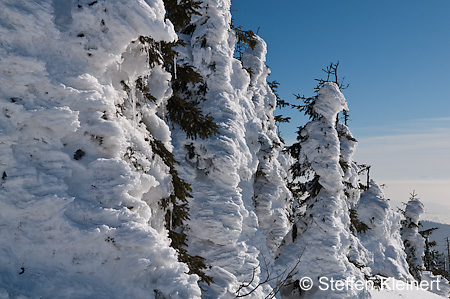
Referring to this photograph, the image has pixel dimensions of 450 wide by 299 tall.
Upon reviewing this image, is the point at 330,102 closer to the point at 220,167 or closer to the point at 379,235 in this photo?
the point at 220,167

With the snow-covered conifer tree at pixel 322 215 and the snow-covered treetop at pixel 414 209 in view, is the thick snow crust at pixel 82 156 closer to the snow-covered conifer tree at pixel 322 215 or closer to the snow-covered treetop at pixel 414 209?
the snow-covered conifer tree at pixel 322 215

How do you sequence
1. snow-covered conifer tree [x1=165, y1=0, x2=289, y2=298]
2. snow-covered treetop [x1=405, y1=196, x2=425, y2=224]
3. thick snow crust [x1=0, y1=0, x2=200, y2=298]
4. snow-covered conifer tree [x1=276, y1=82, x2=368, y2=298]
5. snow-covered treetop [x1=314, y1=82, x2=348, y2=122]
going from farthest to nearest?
snow-covered treetop [x1=405, y1=196, x2=425, y2=224], snow-covered treetop [x1=314, y1=82, x2=348, y2=122], snow-covered conifer tree [x1=276, y1=82, x2=368, y2=298], snow-covered conifer tree [x1=165, y1=0, x2=289, y2=298], thick snow crust [x1=0, y1=0, x2=200, y2=298]

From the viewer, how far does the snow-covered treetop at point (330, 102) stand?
12.3 metres

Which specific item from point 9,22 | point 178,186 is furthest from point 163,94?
point 9,22

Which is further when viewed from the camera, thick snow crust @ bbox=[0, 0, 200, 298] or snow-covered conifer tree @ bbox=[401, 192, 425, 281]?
snow-covered conifer tree @ bbox=[401, 192, 425, 281]

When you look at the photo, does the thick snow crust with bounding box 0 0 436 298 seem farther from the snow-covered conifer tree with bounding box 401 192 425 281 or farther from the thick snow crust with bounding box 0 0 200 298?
the snow-covered conifer tree with bounding box 401 192 425 281

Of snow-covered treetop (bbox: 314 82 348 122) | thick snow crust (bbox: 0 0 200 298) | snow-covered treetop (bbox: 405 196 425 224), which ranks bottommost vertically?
thick snow crust (bbox: 0 0 200 298)

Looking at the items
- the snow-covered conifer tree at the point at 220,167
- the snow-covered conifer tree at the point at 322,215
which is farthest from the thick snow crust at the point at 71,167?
the snow-covered conifer tree at the point at 322,215

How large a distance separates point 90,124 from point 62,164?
54 centimetres

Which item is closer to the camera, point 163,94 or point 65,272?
point 65,272

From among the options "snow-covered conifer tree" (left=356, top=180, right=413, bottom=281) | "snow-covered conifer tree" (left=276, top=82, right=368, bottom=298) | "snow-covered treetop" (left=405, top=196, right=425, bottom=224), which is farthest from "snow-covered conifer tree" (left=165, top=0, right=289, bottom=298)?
"snow-covered treetop" (left=405, top=196, right=425, bottom=224)

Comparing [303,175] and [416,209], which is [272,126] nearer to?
[303,175]

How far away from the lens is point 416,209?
96.7 ft

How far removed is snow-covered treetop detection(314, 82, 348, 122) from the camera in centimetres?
1231
